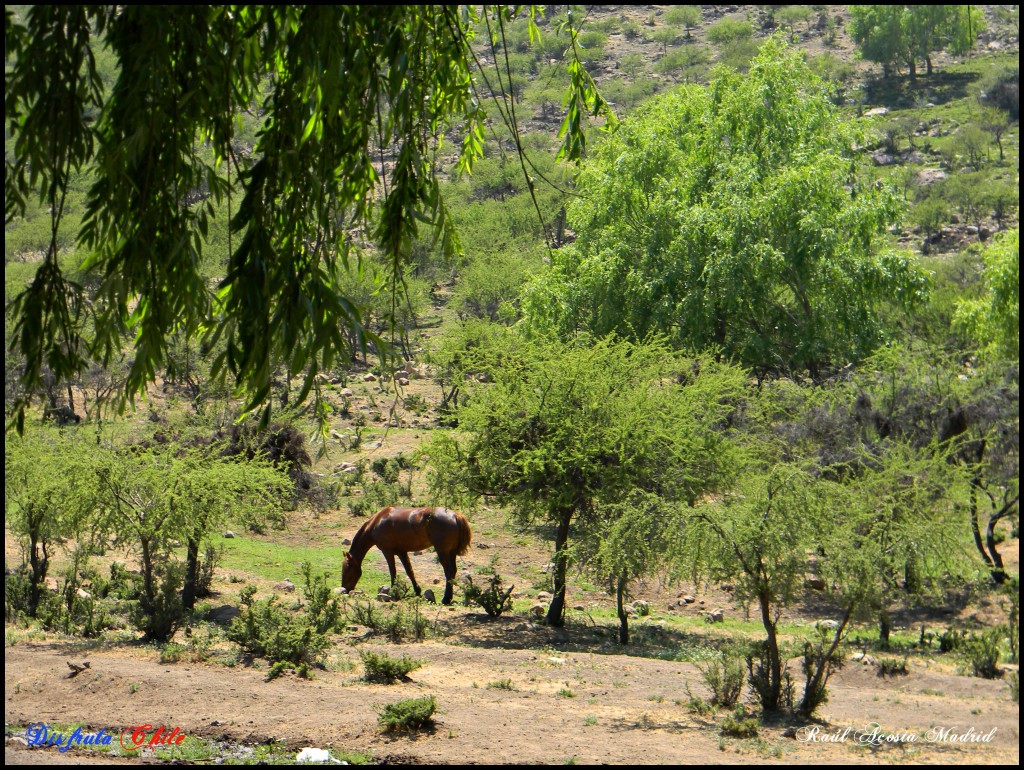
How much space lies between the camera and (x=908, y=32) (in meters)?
74.5

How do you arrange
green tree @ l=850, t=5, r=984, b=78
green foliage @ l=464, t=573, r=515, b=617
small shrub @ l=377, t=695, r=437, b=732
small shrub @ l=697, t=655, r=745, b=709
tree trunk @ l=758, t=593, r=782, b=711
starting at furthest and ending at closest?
green tree @ l=850, t=5, r=984, b=78 → green foliage @ l=464, t=573, r=515, b=617 → small shrub @ l=697, t=655, r=745, b=709 → tree trunk @ l=758, t=593, r=782, b=711 → small shrub @ l=377, t=695, r=437, b=732

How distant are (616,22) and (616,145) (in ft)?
261

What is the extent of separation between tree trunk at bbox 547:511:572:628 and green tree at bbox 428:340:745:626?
17 millimetres

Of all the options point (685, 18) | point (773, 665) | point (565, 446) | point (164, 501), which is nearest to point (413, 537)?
point (565, 446)

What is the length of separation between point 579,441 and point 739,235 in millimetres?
8674

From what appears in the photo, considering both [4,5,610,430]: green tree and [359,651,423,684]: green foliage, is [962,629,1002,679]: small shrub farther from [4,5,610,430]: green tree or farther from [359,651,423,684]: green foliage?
[4,5,610,430]: green tree

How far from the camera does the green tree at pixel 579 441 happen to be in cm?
1578

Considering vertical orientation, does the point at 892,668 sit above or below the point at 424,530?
below

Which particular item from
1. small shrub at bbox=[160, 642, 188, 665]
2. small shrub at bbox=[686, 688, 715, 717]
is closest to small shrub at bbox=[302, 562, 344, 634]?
small shrub at bbox=[160, 642, 188, 665]

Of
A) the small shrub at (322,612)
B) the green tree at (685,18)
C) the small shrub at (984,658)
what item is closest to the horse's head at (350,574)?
the small shrub at (322,612)

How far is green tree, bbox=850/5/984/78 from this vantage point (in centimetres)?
7406

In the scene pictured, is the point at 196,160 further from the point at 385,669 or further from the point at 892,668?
the point at 892,668

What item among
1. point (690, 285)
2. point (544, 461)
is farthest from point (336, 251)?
point (690, 285)

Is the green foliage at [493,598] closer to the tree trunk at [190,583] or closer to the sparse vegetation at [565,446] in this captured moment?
the sparse vegetation at [565,446]
